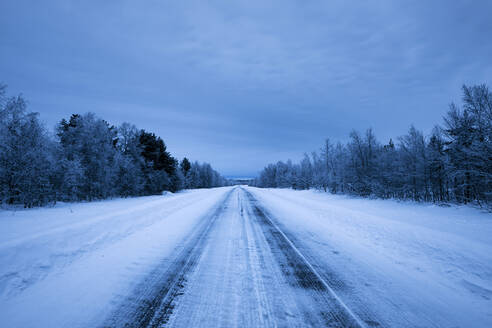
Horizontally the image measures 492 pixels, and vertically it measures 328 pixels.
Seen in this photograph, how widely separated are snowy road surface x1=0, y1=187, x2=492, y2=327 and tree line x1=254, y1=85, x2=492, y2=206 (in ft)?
25.4

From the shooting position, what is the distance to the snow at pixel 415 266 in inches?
120

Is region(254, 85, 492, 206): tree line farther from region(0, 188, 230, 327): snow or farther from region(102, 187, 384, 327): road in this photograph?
region(0, 188, 230, 327): snow

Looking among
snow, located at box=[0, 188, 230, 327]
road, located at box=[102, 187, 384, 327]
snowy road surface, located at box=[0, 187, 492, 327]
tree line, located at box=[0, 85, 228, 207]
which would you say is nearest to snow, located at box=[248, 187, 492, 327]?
snowy road surface, located at box=[0, 187, 492, 327]

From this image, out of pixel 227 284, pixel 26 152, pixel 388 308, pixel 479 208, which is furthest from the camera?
pixel 26 152

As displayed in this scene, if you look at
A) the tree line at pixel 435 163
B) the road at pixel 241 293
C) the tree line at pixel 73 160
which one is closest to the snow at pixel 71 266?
the road at pixel 241 293

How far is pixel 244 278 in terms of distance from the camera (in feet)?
13.0

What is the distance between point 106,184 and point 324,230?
22524 mm

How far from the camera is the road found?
274 cm

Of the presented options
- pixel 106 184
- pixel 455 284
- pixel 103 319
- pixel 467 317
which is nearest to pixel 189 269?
pixel 103 319

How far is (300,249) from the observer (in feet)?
19.0

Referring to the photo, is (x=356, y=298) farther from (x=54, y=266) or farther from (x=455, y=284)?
(x=54, y=266)

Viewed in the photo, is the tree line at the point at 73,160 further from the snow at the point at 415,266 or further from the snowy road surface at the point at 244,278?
the snow at the point at 415,266

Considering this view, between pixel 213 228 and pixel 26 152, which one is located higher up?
pixel 26 152

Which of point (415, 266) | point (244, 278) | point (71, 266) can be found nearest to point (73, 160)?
point (71, 266)
